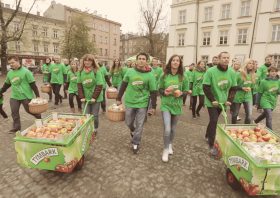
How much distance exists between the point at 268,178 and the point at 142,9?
32.2m

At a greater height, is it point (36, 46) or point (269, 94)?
point (36, 46)

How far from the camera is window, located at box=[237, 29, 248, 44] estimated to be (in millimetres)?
27484

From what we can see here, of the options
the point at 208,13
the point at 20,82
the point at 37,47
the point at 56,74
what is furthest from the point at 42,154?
the point at 37,47

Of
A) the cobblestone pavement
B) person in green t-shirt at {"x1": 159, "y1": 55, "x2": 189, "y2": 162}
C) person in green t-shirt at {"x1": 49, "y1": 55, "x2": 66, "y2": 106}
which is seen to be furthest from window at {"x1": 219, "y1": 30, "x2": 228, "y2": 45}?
person in green t-shirt at {"x1": 159, "y1": 55, "x2": 189, "y2": 162}

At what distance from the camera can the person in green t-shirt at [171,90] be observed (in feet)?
14.0

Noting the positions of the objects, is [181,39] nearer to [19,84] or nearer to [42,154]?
[19,84]

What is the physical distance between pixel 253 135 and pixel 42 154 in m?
3.44

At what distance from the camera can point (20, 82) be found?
543 centimetres

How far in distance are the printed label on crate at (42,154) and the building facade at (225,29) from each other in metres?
26.8

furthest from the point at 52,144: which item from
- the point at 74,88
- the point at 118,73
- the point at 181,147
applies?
the point at 118,73

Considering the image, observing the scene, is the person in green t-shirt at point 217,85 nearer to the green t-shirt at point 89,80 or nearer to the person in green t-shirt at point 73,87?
the green t-shirt at point 89,80

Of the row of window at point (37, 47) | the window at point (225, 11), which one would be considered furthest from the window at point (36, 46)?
the window at point (225, 11)

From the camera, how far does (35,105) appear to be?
5.43 meters

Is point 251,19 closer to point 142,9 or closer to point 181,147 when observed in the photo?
point 142,9
